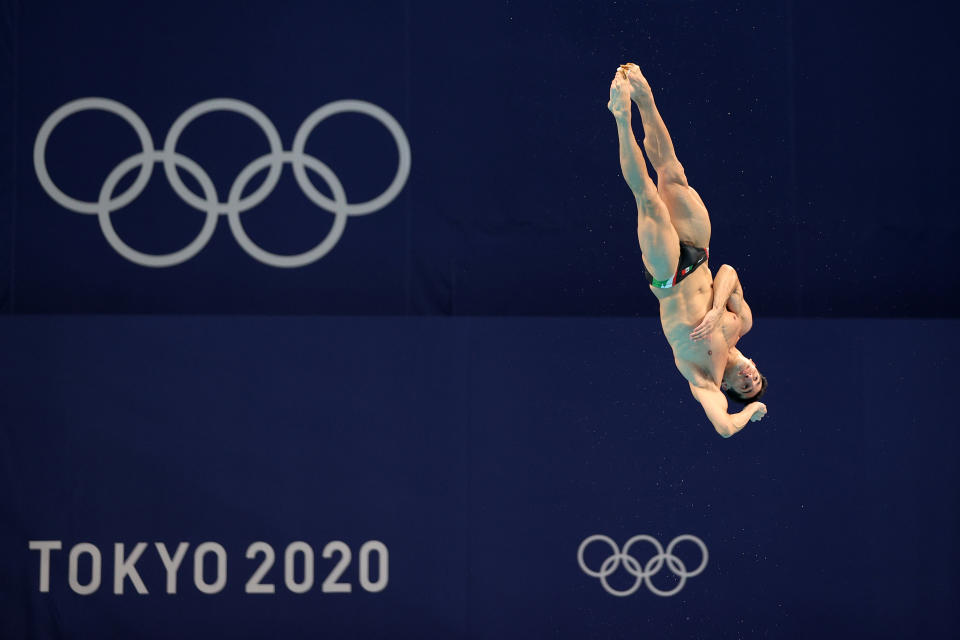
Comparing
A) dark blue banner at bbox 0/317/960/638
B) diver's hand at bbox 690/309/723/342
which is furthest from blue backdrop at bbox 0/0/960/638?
diver's hand at bbox 690/309/723/342

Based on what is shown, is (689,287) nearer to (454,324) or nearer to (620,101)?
(620,101)

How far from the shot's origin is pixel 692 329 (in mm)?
6418

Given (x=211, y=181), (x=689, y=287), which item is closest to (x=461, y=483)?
(x=689, y=287)

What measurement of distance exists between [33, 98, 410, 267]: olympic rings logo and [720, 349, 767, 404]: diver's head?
3.24m

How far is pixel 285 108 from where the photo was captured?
8711mm

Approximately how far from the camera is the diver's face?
6.51 metres

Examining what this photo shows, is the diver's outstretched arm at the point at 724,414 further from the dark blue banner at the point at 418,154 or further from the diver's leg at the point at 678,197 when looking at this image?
the dark blue banner at the point at 418,154

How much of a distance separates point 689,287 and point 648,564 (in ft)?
9.35

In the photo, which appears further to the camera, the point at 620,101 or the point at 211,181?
the point at 211,181

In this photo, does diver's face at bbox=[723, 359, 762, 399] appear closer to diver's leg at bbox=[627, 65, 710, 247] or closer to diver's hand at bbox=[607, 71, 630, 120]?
diver's leg at bbox=[627, 65, 710, 247]

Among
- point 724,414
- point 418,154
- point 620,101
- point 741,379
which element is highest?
point 418,154

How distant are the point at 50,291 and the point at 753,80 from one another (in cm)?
566

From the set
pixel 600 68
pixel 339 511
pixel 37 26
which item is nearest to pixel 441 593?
pixel 339 511

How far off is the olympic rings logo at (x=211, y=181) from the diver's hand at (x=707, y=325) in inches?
125
